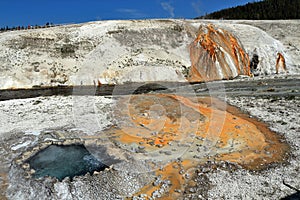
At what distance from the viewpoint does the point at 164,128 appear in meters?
13.8

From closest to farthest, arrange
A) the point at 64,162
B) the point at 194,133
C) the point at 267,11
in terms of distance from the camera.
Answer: the point at 64,162 < the point at 194,133 < the point at 267,11

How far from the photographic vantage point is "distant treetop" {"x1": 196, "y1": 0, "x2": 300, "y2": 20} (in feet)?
217

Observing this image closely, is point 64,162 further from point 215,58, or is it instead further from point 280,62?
point 280,62

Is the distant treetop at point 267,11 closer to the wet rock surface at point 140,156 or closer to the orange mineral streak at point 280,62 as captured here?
the orange mineral streak at point 280,62

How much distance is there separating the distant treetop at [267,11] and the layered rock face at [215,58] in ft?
123

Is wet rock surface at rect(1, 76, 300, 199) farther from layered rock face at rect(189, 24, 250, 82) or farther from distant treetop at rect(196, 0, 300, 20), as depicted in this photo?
distant treetop at rect(196, 0, 300, 20)

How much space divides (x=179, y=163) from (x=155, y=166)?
3.03 ft

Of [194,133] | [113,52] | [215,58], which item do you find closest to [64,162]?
[194,133]

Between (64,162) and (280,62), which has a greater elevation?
(280,62)

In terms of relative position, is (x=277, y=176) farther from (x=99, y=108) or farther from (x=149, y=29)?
(x=149, y=29)

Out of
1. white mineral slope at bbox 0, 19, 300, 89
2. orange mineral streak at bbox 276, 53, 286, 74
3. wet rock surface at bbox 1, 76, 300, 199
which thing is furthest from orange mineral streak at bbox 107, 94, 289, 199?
orange mineral streak at bbox 276, 53, 286, 74

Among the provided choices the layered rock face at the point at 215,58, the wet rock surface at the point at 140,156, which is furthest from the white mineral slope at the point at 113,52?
the wet rock surface at the point at 140,156

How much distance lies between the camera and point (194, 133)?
1320 centimetres

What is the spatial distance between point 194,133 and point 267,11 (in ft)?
215
